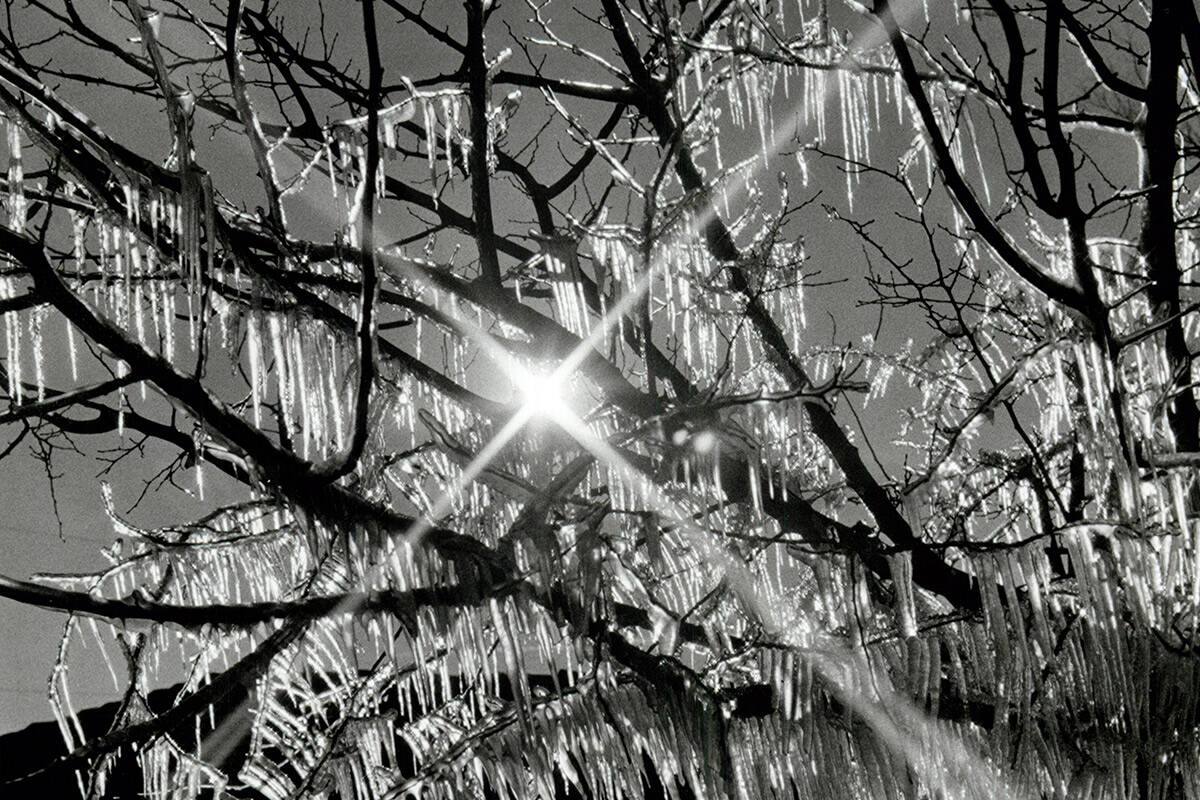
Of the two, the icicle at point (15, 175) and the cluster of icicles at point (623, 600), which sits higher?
the icicle at point (15, 175)

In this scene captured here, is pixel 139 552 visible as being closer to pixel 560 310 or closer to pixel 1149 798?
pixel 560 310

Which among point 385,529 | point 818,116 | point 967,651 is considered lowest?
point 967,651

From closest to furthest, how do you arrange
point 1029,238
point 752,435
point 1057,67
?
1. point 1057,67
2. point 752,435
3. point 1029,238

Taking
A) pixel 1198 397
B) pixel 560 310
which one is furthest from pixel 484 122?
pixel 1198 397

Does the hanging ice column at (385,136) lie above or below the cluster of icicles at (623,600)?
above

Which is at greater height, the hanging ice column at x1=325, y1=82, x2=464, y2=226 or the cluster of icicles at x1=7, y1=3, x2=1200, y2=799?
the hanging ice column at x1=325, y1=82, x2=464, y2=226

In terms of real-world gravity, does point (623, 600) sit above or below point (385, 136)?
Result: below

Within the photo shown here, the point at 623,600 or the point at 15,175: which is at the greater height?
the point at 15,175

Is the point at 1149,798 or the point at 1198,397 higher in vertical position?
the point at 1198,397

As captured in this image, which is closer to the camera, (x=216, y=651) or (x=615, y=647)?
(x=615, y=647)

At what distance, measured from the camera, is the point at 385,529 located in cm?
180

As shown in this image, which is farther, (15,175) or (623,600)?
(623,600)

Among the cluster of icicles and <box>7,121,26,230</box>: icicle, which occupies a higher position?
<box>7,121,26,230</box>: icicle

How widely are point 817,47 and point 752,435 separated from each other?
1529 mm
